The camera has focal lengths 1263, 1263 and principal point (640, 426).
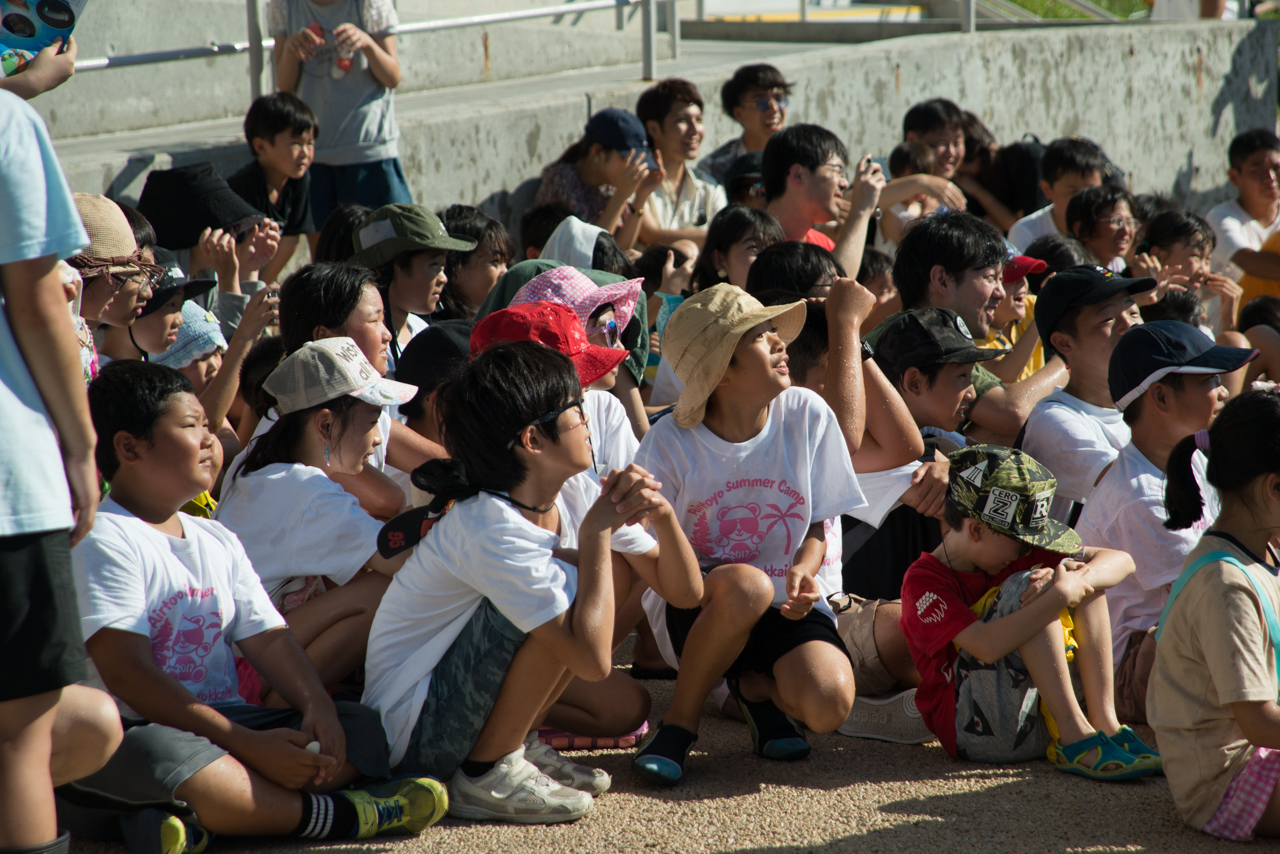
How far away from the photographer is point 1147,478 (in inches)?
134

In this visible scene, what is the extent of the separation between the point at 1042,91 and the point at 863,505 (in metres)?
7.49

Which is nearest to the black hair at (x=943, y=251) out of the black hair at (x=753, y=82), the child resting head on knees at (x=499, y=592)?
the child resting head on knees at (x=499, y=592)

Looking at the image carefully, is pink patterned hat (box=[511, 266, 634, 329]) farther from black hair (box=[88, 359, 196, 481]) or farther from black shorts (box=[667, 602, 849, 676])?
black hair (box=[88, 359, 196, 481])

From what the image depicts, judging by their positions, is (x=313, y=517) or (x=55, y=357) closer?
(x=55, y=357)

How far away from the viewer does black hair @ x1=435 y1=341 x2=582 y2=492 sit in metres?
2.66

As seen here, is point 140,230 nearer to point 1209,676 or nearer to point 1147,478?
point 1147,478

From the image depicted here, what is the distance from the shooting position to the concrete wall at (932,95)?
21.1ft

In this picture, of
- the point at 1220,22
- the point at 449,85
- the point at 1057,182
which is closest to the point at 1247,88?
the point at 1220,22

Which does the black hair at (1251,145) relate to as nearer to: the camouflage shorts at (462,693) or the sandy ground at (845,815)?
the sandy ground at (845,815)

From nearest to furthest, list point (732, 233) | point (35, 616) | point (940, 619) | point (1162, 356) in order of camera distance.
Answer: point (35, 616)
point (940, 619)
point (1162, 356)
point (732, 233)

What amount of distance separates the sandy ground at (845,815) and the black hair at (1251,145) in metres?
5.66

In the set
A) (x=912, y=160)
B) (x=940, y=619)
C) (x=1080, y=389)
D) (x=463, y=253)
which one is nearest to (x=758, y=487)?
(x=940, y=619)

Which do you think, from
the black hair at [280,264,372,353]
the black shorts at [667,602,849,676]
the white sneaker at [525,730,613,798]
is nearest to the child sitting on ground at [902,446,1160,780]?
the black shorts at [667,602,849,676]

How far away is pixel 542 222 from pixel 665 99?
4.39 feet
